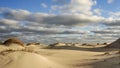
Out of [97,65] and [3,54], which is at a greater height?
[3,54]

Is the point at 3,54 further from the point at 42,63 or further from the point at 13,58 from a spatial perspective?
the point at 42,63

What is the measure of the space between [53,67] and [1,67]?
347 cm

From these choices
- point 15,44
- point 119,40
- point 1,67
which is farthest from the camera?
point 119,40

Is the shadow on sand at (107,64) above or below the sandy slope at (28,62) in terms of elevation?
below

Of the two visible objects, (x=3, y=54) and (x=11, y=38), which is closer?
(x=3, y=54)

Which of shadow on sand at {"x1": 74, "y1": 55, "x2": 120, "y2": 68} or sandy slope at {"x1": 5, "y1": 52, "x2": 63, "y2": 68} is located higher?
sandy slope at {"x1": 5, "y1": 52, "x2": 63, "y2": 68}

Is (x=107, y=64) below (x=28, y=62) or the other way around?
below

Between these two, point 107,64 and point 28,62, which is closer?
point 28,62

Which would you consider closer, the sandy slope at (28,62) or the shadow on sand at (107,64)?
the sandy slope at (28,62)

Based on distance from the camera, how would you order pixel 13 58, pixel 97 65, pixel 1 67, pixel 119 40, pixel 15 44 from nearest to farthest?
pixel 1 67 < pixel 13 58 < pixel 97 65 < pixel 15 44 < pixel 119 40

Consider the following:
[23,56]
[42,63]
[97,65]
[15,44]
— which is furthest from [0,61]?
[15,44]

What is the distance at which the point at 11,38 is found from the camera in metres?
44.9

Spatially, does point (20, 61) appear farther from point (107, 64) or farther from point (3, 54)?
point (107, 64)

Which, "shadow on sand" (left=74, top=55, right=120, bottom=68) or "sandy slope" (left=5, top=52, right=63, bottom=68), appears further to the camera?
"shadow on sand" (left=74, top=55, right=120, bottom=68)
